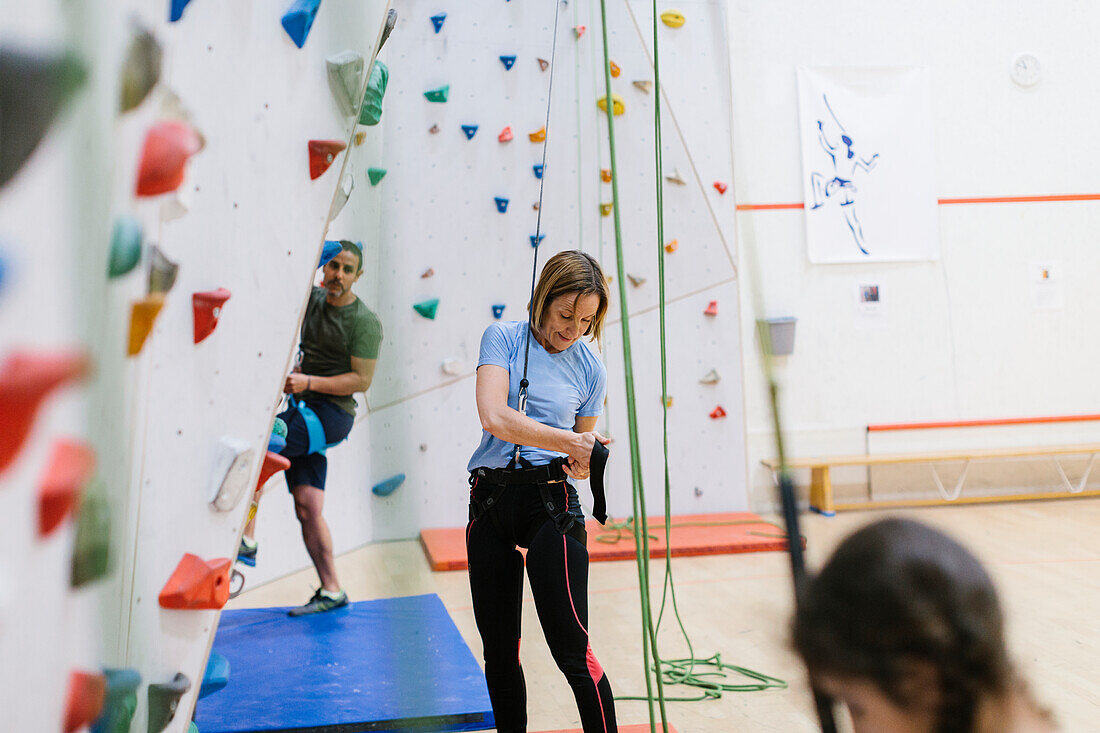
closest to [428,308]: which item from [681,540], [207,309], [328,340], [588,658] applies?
[328,340]

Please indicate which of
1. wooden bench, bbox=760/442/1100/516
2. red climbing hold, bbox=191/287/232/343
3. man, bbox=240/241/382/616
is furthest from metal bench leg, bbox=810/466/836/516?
red climbing hold, bbox=191/287/232/343

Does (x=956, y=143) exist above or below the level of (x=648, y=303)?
above

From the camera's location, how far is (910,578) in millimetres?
540

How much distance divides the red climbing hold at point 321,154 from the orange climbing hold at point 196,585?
1.43 ft

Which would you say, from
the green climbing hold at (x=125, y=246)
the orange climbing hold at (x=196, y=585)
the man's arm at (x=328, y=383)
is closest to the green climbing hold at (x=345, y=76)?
the green climbing hold at (x=125, y=246)

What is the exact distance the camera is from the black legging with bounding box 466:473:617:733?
4.61 ft

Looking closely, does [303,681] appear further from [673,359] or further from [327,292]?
[673,359]

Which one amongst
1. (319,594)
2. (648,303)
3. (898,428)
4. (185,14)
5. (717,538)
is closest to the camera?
(185,14)

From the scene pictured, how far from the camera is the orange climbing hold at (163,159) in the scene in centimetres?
67

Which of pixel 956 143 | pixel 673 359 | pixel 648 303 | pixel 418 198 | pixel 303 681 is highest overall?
pixel 956 143

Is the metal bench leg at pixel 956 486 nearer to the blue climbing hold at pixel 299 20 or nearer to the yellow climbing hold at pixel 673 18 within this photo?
the yellow climbing hold at pixel 673 18

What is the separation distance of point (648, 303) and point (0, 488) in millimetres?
3787

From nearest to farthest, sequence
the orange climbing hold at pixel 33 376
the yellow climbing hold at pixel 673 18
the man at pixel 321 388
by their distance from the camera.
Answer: the orange climbing hold at pixel 33 376 < the man at pixel 321 388 < the yellow climbing hold at pixel 673 18

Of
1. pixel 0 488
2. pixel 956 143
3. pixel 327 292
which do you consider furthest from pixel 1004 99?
pixel 0 488
